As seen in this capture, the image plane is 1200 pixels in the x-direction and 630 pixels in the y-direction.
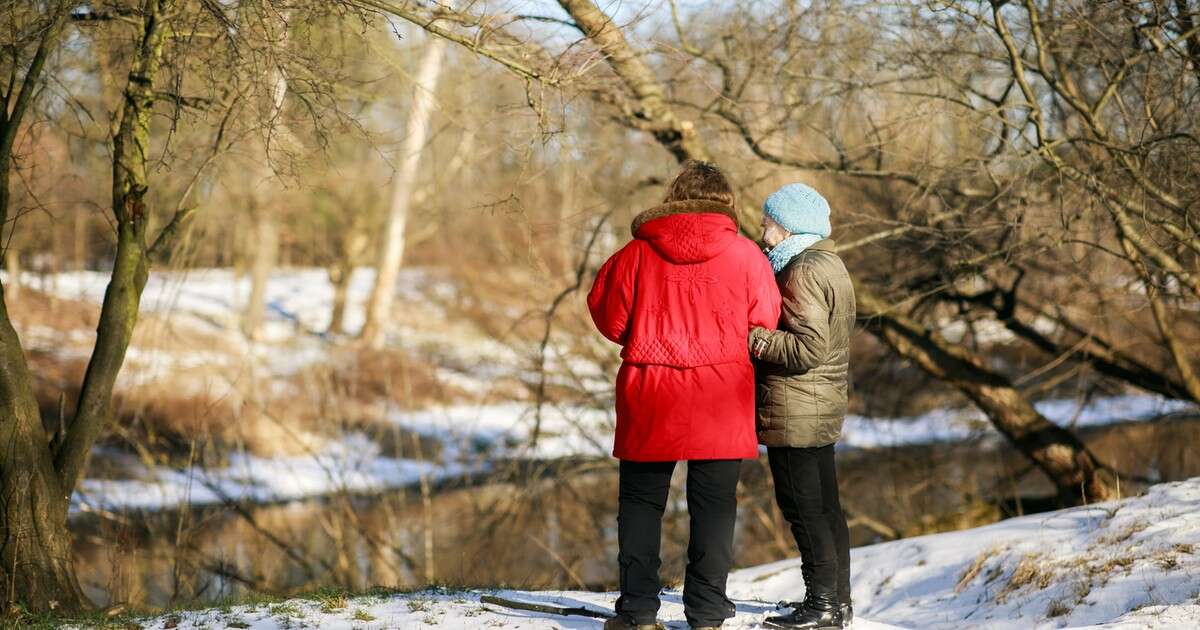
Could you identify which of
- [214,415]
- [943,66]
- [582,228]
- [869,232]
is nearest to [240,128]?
[582,228]

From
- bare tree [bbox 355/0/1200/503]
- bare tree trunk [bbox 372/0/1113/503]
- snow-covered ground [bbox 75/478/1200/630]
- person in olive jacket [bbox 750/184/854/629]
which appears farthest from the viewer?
bare tree trunk [bbox 372/0/1113/503]

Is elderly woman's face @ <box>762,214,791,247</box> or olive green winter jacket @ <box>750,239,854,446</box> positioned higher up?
elderly woman's face @ <box>762,214,791,247</box>

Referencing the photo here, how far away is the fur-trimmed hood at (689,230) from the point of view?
3.93m

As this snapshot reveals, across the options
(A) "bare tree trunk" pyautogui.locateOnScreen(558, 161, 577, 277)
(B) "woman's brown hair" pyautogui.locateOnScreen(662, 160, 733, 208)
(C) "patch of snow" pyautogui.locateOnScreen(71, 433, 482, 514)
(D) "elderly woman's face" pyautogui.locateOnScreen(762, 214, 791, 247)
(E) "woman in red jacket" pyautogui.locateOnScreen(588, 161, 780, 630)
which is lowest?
(C) "patch of snow" pyautogui.locateOnScreen(71, 433, 482, 514)

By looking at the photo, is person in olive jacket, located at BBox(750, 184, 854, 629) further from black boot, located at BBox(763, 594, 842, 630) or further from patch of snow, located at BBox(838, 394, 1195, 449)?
patch of snow, located at BBox(838, 394, 1195, 449)

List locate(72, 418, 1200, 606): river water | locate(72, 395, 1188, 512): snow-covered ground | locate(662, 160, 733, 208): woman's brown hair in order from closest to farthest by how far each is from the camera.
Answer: locate(662, 160, 733, 208): woman's brown hair
locate(72, 418, 1200, 606): river water
locate(72, 395, 1188, 512): snow-covered ground

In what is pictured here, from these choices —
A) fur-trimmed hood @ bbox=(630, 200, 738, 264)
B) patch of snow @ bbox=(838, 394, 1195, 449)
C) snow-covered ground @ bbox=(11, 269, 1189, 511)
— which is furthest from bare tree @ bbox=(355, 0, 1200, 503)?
patch of snow @ bbox=(838, 394, 1195, 449)

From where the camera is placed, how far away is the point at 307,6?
16.8ft

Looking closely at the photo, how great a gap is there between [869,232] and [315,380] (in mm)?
10471

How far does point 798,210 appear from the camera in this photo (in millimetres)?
4281

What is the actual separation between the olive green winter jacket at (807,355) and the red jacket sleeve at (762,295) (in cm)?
4

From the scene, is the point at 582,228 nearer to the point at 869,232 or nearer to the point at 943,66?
the point at 869,232

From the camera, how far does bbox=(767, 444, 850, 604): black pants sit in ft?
14.0

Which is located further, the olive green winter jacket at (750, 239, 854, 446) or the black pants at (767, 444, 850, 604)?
the black pants at (767, 444, 850, 604)
